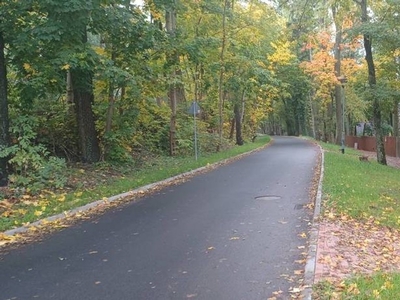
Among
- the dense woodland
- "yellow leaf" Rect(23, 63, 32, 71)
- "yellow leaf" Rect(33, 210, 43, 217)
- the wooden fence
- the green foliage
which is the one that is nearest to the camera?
"yellow leaf" Rect(33, 210, 43, 217)

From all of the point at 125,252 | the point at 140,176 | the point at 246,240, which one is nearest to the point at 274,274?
the point at 246,240

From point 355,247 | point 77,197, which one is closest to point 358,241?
point 355,247

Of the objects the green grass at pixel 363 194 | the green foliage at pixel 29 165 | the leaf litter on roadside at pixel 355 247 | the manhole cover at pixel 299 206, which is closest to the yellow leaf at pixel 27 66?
the green foliage at pixel 29 165

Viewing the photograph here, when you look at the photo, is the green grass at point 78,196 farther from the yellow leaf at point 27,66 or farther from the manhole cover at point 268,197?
the manhole cover at point 268,197

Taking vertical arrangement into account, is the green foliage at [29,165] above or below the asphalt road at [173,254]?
above

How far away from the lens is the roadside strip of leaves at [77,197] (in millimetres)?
8164

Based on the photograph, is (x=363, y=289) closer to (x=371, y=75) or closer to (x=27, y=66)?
(x=27, y=66)

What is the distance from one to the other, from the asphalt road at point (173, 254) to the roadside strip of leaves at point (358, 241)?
393mm

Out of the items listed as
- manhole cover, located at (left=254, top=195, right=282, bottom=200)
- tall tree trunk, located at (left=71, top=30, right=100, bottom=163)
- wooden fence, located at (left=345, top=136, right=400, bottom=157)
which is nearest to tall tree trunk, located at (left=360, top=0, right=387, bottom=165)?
manhole cover, located at (left=254, top=195, right=282, bottom=200)

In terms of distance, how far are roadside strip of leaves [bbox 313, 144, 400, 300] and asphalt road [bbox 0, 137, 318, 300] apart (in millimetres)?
393

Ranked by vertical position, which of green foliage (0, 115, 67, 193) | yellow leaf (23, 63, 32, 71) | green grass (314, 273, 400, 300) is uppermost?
yellow leaf (23, 63, 32, 71)

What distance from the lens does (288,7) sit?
21234 mm

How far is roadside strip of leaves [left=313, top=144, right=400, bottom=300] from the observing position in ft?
15.2

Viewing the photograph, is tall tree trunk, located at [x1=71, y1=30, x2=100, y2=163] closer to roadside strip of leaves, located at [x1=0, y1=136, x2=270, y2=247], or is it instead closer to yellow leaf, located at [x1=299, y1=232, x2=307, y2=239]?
roadside strip of leaves, located at [x1=0, y1=136, x2=270, y2=247]
